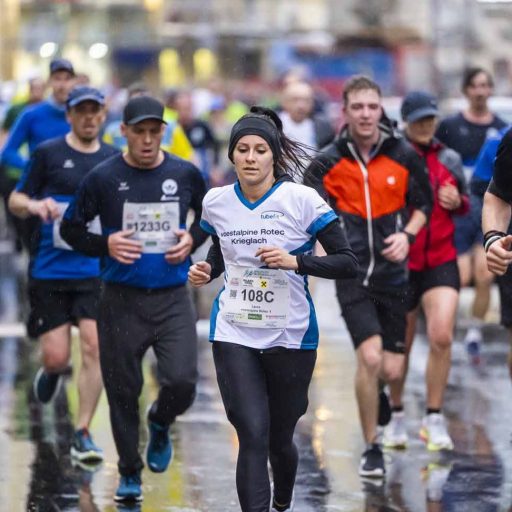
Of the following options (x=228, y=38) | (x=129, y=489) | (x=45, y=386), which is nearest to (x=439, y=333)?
(x=129, y=489)

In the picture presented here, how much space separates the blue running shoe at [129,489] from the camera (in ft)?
26.6

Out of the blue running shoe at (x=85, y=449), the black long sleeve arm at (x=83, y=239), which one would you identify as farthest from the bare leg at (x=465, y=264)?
the black long sleeve arm at (x=83, y=239)

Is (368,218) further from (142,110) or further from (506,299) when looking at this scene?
(142,110)

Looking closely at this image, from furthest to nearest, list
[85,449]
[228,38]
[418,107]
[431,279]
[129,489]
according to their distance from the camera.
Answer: [228,38]
[418,107]
[431,279]
[85,449]
[129,489]

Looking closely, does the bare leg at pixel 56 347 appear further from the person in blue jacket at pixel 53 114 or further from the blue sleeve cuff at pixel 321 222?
the blue sleeve cuff at pixel 321 222

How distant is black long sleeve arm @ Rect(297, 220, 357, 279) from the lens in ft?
22.4

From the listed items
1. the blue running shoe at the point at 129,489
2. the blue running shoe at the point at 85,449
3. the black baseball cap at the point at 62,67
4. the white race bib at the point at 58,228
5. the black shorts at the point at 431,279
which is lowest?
the blue running shoe at the point at 129,489

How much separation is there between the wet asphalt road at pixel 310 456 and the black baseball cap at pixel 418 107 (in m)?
1.93

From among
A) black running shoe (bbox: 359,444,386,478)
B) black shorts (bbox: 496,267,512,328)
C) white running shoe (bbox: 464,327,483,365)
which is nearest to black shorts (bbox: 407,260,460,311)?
black shorts (bbox: 496,267,512,328)

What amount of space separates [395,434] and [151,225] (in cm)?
226

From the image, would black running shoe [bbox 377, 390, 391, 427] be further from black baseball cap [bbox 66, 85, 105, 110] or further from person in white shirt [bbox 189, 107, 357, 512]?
person in white shirt [bbox 189, 107, 357, 512]

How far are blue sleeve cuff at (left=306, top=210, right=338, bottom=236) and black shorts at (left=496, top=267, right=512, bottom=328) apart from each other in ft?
7.12

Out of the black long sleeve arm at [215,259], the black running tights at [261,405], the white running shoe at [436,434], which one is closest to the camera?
the black running tights at [261,405]

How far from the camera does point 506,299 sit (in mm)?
9406
